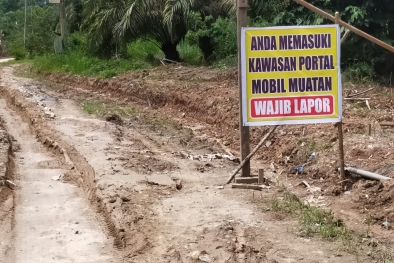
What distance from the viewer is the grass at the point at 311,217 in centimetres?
548

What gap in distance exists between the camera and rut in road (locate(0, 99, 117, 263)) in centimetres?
546

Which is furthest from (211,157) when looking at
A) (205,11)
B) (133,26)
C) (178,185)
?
(205,11)

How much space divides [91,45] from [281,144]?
41.1ft

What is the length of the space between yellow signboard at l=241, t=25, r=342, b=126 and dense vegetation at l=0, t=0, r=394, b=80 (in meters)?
6.27

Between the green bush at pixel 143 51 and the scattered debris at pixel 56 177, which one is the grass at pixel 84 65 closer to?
the green bush at pixel 143 51

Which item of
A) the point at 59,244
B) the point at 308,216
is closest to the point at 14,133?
the point at 59,244

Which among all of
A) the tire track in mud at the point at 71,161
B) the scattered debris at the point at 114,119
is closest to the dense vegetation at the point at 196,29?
the scattered debris at the point at 114,119

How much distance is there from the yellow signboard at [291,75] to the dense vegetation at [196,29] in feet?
20.6

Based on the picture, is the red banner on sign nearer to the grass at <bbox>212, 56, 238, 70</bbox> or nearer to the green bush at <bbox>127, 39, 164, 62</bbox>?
the grass at <bbox>212, 56, 238, 70</bbox>

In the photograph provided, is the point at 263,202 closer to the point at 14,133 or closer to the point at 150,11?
the point at 14,133

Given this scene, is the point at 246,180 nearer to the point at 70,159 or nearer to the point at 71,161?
the point at 71,161

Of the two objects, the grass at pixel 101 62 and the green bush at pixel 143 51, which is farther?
the green bush at pixel 143 51

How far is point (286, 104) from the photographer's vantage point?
22.4 feet

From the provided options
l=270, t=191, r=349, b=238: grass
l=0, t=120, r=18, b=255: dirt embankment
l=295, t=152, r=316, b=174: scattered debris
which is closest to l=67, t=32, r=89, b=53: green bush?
l=0, t=120, r=18, b=255: dirt embankment
